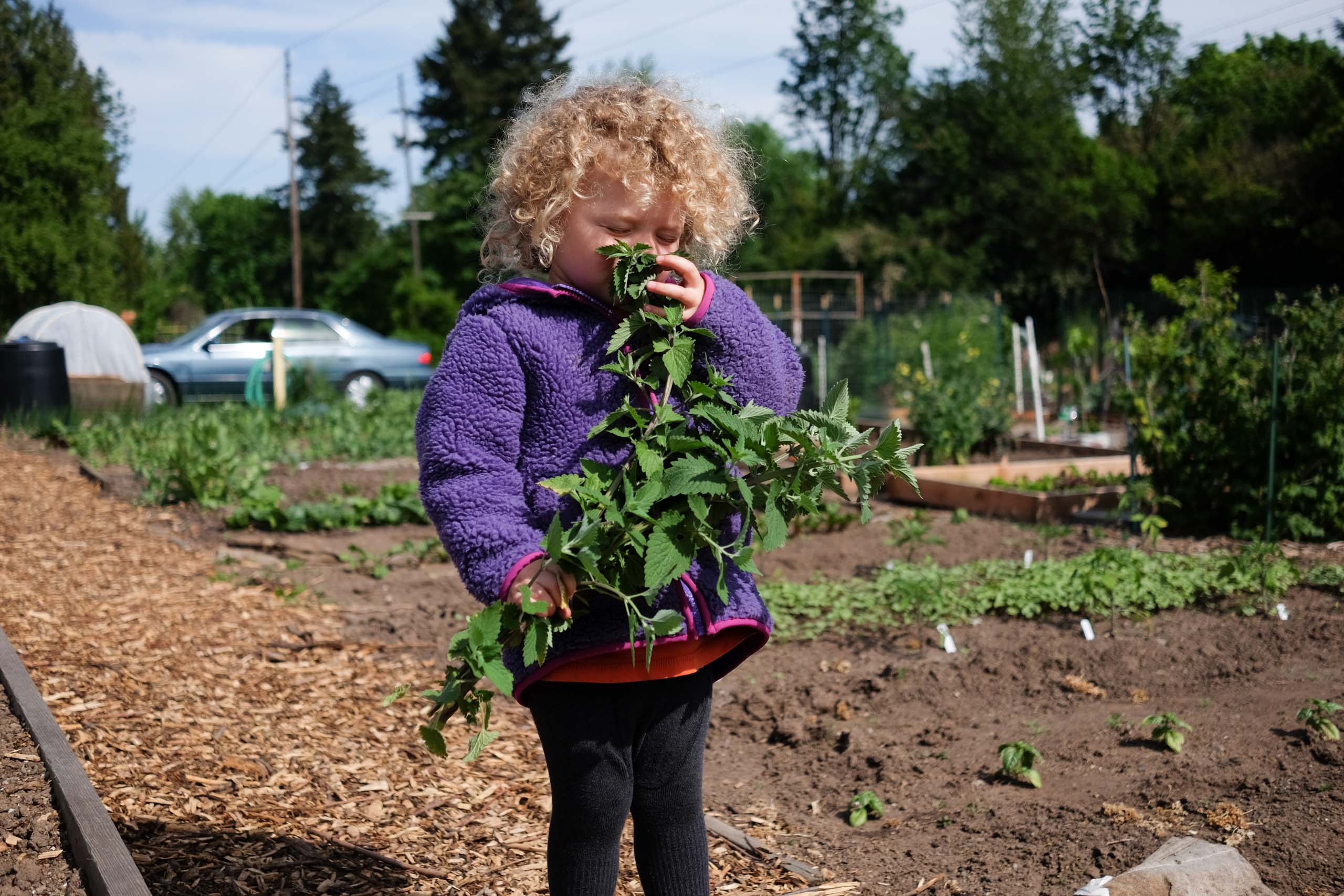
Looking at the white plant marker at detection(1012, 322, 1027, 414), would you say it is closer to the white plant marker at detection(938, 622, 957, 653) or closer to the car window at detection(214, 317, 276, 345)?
the white plant marker at detection(938, 622, 957, 653)

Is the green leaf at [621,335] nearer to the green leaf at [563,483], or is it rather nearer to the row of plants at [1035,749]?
the green leaf at [563,483]

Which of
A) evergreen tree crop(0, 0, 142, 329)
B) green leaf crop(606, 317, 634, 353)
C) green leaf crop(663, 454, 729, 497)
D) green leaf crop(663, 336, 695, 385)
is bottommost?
green leaf crop(663, 454, 729, 497)

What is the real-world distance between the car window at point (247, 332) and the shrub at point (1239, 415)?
11923mm

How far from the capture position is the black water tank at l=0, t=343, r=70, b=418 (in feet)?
34.4

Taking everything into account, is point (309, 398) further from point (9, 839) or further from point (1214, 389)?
point (9, 839)

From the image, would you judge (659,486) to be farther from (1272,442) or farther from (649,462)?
(1272,442)

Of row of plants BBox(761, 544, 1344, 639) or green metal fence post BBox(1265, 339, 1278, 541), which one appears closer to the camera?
row of plants BBox(761, 544, 1344, 639)

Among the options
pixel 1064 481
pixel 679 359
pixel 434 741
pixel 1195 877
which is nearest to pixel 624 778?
pixel 434 741

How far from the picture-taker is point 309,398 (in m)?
12.9

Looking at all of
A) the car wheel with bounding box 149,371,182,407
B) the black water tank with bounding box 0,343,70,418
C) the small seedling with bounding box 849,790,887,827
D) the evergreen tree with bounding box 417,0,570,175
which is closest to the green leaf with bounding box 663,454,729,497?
the small seedling with bounding box 849,790,887,827

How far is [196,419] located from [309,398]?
2.85 meters

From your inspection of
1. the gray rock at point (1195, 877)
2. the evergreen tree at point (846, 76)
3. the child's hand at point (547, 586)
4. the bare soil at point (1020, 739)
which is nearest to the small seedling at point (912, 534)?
the bare soil at point (1020, 739)

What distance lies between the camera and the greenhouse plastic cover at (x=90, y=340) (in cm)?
1279

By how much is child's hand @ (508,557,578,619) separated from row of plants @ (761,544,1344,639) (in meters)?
3.05
